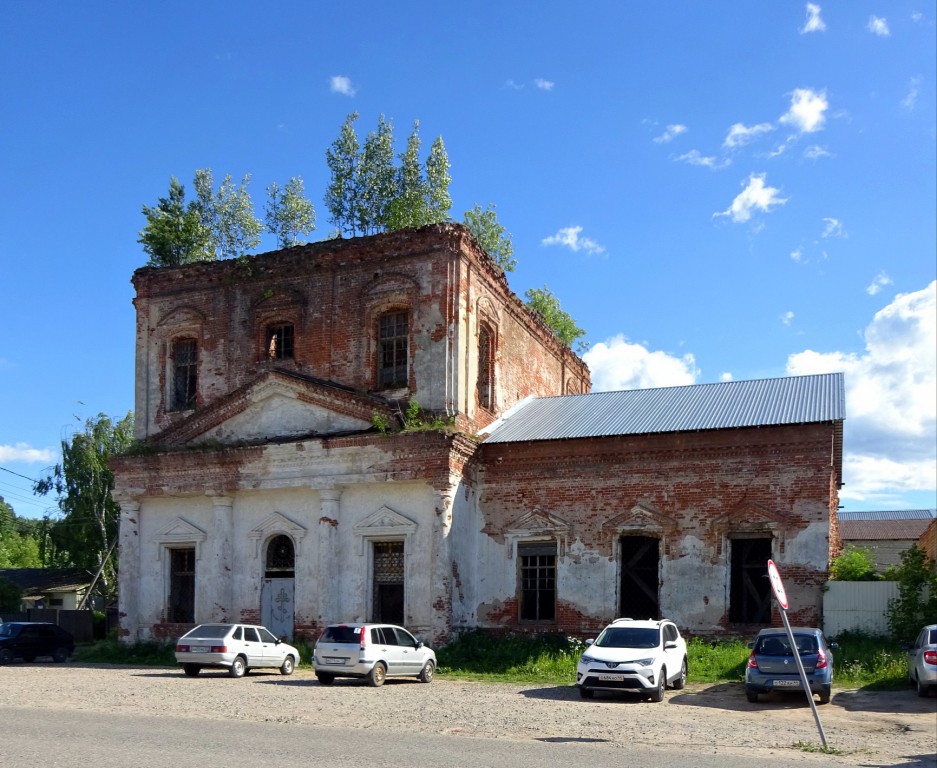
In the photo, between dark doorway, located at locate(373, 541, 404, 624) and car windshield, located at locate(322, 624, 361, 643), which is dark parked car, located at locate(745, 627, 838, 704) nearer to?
car windshield, located at locate(322, 624, 361, 643)

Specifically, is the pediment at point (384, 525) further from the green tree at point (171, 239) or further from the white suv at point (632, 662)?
the green tree at point (171, 239)

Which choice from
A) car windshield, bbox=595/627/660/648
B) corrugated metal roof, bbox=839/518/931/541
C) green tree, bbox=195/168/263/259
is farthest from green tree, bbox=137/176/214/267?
corrugated metal roof, bbox=839/518/931/541

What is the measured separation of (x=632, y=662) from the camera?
16.8 m

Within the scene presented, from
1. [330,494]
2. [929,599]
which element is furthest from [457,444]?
[929,599]

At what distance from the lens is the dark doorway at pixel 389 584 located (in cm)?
2455

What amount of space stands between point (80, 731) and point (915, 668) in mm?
13700

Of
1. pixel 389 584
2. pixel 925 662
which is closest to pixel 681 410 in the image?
pixel 389 584

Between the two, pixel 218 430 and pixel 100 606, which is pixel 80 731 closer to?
pixel 218 430

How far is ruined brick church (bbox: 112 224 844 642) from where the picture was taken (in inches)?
893

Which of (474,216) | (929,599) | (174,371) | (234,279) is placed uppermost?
(474,216)

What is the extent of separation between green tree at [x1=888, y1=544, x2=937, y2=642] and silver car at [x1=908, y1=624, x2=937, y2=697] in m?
3.65

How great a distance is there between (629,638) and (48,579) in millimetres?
36514

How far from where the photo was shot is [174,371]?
95.9 feet

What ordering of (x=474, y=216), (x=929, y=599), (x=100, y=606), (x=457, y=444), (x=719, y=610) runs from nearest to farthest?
(x=929, y=599) → (x=719, y=610) → (x=457, y=444) → (x=474, y=216) → (x=100, y=606)
